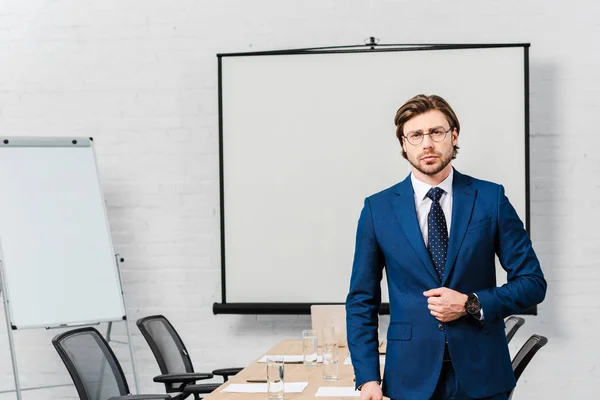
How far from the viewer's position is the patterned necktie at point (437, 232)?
6.72 ft

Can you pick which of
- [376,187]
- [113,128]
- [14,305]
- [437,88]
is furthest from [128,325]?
[437,88]

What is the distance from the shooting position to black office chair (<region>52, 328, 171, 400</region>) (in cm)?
294

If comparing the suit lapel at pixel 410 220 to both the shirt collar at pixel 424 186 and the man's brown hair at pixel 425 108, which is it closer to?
the shirt collar at pixel 424 186

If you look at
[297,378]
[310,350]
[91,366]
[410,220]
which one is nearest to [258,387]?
[297,378]

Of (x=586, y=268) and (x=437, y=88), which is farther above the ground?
(x=437, y=88)

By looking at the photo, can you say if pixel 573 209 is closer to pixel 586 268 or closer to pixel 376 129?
pixel 586 268

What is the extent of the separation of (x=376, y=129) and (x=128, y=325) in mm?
1893

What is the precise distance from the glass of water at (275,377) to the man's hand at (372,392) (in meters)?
0.63

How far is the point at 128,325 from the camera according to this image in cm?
486

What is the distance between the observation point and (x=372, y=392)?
2043mm

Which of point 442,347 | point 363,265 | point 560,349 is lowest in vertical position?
point 560,349

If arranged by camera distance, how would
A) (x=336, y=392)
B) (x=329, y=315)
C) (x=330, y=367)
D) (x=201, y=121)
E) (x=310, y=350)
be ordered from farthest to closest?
(x=201, y=121)
(x=329, y=315)
(x=310, y=350)
(x=330, y=367)
(x=336, y=392)

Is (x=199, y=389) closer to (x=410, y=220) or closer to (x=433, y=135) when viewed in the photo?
(x=410, y=220)

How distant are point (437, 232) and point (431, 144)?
229mm
